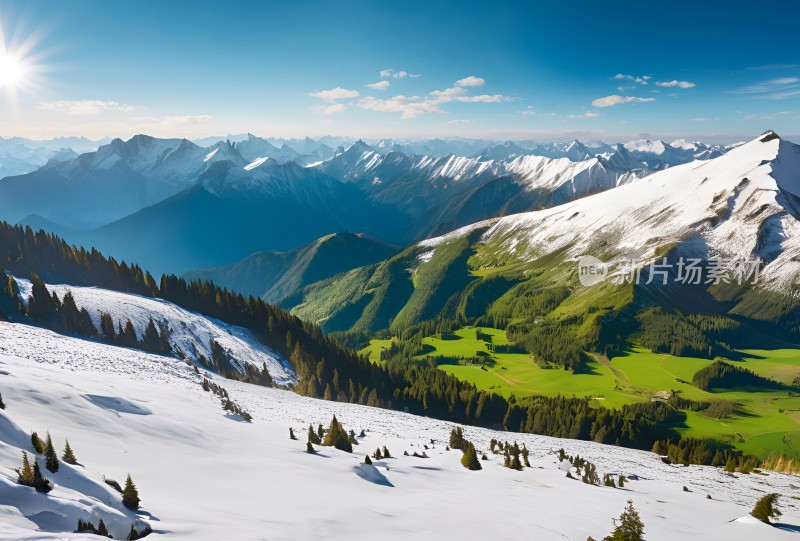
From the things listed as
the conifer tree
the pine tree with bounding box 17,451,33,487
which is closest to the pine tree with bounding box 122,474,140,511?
the pine tree with bounding box 17,451,33,487

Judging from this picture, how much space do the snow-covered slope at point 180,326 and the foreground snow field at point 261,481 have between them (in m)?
27.7

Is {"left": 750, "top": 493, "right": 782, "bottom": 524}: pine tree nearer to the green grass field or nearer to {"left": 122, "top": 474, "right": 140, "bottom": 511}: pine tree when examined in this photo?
{"left": 122, "top": 474, "right": 140, "bottom": 511}: pine tree

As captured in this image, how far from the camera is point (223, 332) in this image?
117m

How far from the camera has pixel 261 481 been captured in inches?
1083

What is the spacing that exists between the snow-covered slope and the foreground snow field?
2774 centimetres

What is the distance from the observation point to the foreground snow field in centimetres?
1952

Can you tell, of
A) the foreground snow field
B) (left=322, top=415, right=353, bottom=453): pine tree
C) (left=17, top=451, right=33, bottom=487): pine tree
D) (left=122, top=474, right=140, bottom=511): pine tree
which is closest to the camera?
(left=17, top=451, right=33, bottom=487): pine tree

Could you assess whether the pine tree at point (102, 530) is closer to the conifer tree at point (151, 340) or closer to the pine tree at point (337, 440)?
the pine tree at point (337, 440)

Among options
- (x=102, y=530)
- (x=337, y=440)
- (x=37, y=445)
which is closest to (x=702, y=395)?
(x=337, y=440)

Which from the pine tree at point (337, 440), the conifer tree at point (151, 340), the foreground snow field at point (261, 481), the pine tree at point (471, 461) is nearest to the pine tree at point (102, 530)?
the foreground snow field at point (261, 481)

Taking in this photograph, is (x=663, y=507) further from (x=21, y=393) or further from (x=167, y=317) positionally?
(x=167, y=317)

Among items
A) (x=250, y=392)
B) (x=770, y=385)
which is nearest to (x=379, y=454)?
(x=250, y=392)

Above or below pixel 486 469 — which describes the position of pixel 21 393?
above

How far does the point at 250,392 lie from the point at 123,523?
6000cm
